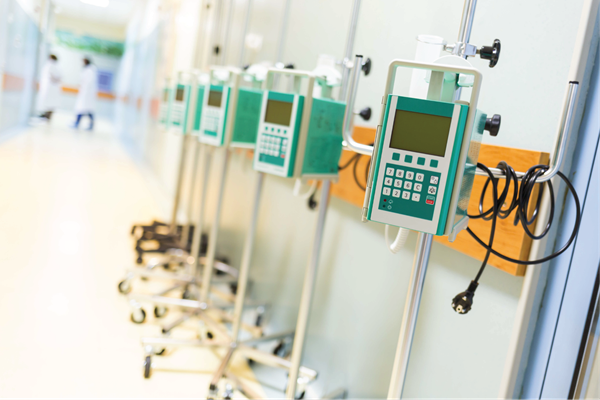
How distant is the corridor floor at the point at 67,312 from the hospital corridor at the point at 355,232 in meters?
0.01

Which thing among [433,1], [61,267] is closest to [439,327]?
[433,1]

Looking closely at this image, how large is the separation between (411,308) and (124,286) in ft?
6.20

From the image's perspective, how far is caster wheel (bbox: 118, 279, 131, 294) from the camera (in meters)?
2.46

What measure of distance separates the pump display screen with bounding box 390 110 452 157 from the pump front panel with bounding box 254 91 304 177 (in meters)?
0.55

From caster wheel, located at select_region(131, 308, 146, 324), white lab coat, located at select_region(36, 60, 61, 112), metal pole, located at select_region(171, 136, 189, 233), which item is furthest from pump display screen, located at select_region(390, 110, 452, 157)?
white lab coat, located at select_region(36, 60, 61, 112)

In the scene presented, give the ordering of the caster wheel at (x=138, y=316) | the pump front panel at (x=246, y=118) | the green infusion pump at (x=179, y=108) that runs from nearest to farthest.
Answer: the pump front panel at (x=246, y=118) → the caster wheel at (x=138, y=316) → the green infusion pump at (x=179, y=108)

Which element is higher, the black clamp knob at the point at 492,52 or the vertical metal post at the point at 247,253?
the black clamp knob at the point at 492,52

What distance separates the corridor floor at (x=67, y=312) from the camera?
5.54ft

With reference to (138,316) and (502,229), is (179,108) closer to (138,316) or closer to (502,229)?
(138,316)

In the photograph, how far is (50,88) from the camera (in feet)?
24.9

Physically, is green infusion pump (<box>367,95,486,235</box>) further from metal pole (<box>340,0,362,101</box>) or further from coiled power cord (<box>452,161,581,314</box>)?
metal pole (<box>340,0,362,101</box>)

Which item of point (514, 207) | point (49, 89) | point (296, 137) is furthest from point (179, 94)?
point (49, 89)

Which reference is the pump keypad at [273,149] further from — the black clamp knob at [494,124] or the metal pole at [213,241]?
the metal pole at [213,241]

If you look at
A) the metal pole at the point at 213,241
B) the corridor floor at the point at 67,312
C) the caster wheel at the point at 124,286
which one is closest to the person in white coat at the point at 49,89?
the corridor floor at the point at 67,312
